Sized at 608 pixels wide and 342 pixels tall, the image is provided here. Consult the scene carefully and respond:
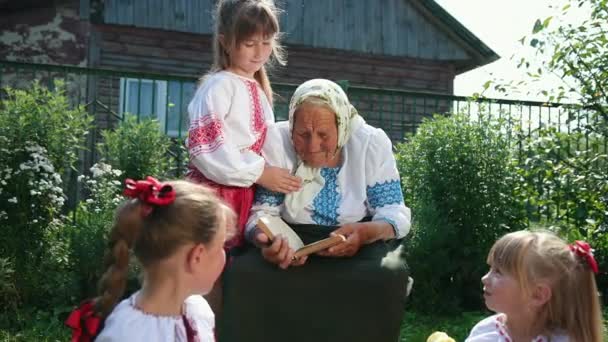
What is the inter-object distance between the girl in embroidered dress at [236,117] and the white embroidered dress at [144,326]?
0.72 metres

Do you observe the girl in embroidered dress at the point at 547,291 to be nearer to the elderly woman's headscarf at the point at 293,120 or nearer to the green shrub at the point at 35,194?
the elderly woman's headscarf at the point at 293,120

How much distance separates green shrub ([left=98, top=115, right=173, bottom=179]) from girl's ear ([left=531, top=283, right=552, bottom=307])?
11.4 ft

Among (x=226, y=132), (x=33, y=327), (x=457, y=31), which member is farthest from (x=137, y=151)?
(x=457, y=31)

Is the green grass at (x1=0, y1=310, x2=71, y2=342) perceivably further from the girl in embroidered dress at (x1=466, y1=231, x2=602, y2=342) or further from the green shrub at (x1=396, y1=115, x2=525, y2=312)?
the girl in embroidered dress at (x1=466, y1=231, x2=602, y2=342)

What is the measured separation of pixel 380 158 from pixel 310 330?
75 cm

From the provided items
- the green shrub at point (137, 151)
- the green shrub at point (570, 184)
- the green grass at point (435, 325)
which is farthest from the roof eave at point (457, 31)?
the green grass at point (435, 325)

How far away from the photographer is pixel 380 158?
121 inches

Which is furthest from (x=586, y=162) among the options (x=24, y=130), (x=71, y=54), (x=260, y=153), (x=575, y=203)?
(x=71, y=54)

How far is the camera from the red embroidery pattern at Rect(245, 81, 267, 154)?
2.96m

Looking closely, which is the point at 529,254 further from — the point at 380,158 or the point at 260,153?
the point at 260,153

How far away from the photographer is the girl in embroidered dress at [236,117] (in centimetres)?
281

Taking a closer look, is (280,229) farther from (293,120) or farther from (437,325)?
(437,325)

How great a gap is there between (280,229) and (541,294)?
906mm

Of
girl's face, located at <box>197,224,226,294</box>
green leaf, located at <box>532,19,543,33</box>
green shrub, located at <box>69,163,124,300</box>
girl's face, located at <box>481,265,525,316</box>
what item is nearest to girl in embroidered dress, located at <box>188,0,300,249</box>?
girl's face, located at <box>197,224,226,294</box>
